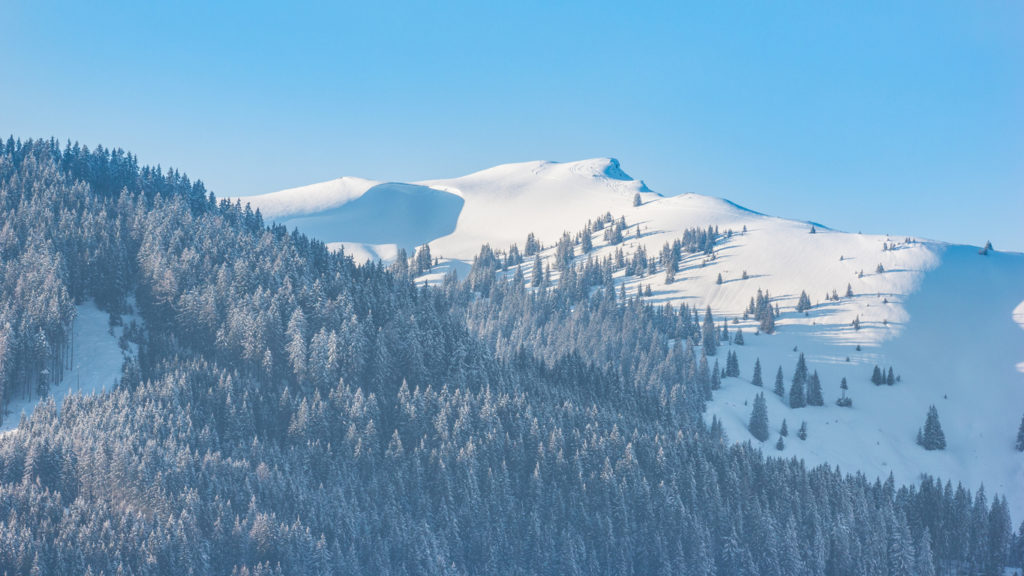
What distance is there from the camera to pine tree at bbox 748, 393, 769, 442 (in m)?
148

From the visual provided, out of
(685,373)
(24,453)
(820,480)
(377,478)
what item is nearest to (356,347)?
(377,478)

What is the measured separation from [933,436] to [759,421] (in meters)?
31.1

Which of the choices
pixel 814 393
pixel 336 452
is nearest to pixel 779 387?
pixel 814 393

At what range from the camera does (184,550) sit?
72.5m

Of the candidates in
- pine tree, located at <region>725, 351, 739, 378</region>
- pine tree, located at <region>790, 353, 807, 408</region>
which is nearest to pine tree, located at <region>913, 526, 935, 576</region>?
pine tree, located at <region>790, 353, 807, 408</region>

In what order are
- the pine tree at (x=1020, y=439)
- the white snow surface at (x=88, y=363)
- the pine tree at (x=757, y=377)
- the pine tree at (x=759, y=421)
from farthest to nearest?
the pine tree at (x=757, y=377), the pine tree at (x=1020, y=439), the pine tree at (x=759, y=421), the white snow surface at (x=88, y=363)

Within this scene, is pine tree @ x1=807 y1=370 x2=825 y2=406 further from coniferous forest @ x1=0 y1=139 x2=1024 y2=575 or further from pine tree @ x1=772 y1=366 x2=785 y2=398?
coniferous forest @ x1=0 y1=139 x2=1024 y2=575

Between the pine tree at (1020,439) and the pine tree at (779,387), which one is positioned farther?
the pine tree at (779,387)

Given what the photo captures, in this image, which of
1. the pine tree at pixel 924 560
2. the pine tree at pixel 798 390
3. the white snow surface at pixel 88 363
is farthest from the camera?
the pine tree at pixel 798 390

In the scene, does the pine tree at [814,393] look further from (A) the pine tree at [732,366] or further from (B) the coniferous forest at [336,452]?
(B) the coniferous forest at [336,452]

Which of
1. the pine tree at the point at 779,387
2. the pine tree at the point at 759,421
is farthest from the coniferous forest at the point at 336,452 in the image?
the pine tree at the point at 779,387

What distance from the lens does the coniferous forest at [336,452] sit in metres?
76.7

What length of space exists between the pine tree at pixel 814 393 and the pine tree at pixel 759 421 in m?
15.9

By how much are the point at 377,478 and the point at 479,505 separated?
10.9 meters
